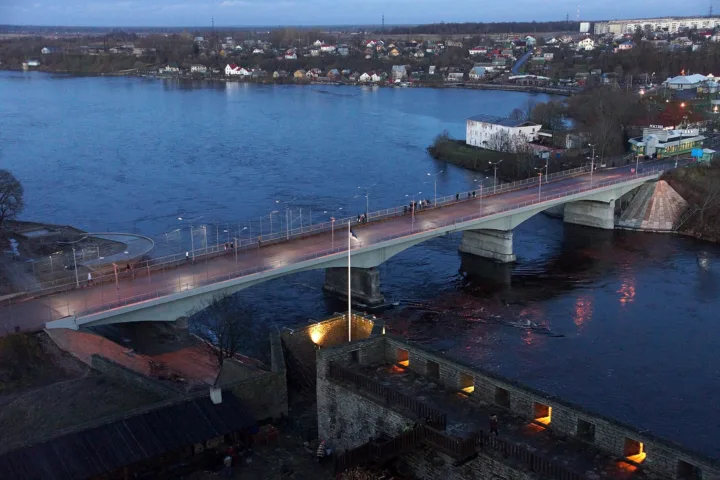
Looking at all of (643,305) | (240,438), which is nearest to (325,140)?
(643,305)

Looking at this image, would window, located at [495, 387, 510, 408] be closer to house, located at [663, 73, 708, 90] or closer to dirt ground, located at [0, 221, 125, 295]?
dirt ground, located at [0, 221, 125, 295]

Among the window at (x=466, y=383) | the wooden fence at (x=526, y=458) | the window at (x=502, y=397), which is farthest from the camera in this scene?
the window at (x=466, y=383)

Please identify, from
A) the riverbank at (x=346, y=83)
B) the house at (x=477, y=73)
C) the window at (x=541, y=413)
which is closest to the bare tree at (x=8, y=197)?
the window at (x=541, y=413)

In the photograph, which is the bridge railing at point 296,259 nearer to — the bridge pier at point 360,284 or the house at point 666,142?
the bridge pier at point 360,284

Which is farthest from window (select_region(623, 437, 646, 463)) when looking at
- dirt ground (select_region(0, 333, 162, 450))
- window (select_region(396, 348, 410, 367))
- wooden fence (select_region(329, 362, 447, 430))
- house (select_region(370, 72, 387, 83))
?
house (select_region(370, 72, 387, 83))

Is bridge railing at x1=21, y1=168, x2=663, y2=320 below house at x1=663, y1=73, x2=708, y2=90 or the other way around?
below
